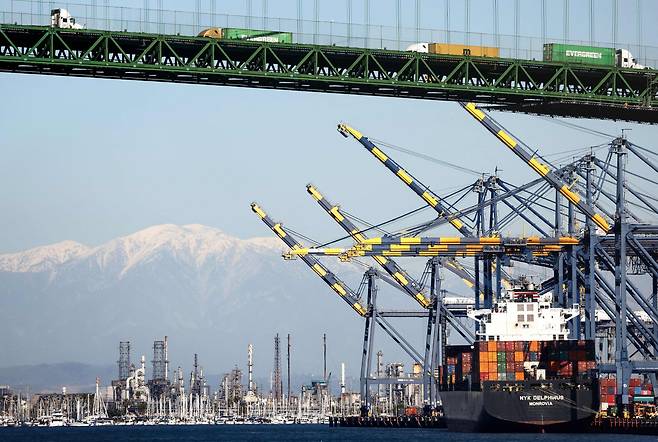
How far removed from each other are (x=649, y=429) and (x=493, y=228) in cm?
3017

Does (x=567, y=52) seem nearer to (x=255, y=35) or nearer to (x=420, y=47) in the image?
(x=420, y=47)

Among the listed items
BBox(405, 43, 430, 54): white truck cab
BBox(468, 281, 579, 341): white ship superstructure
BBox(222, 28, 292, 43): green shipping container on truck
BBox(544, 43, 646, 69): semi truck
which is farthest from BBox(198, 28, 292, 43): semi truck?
BBox(468, 281, 579, 341): white ship superstructure

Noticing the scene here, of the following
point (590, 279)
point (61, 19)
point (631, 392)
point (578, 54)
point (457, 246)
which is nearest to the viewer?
point (61, 19)

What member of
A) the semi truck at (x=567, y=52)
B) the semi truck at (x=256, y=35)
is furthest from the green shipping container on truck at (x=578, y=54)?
the semi truck at (x=256, y=35)

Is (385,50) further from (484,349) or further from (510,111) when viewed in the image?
(484,349)

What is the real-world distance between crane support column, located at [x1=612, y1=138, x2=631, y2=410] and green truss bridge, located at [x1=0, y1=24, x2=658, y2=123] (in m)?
25.7

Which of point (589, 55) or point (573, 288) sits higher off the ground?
point (589, 55)

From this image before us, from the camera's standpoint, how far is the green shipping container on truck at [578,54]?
83625mm

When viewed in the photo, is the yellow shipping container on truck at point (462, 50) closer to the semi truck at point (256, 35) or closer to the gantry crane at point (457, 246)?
the semi truck at point (256, 35)

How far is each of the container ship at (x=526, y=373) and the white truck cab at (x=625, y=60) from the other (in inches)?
1201

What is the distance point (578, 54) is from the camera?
8431 centimetres

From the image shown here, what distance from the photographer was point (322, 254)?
125 m

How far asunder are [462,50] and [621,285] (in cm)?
3016

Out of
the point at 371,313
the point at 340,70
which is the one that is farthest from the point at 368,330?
the point at 340,70
